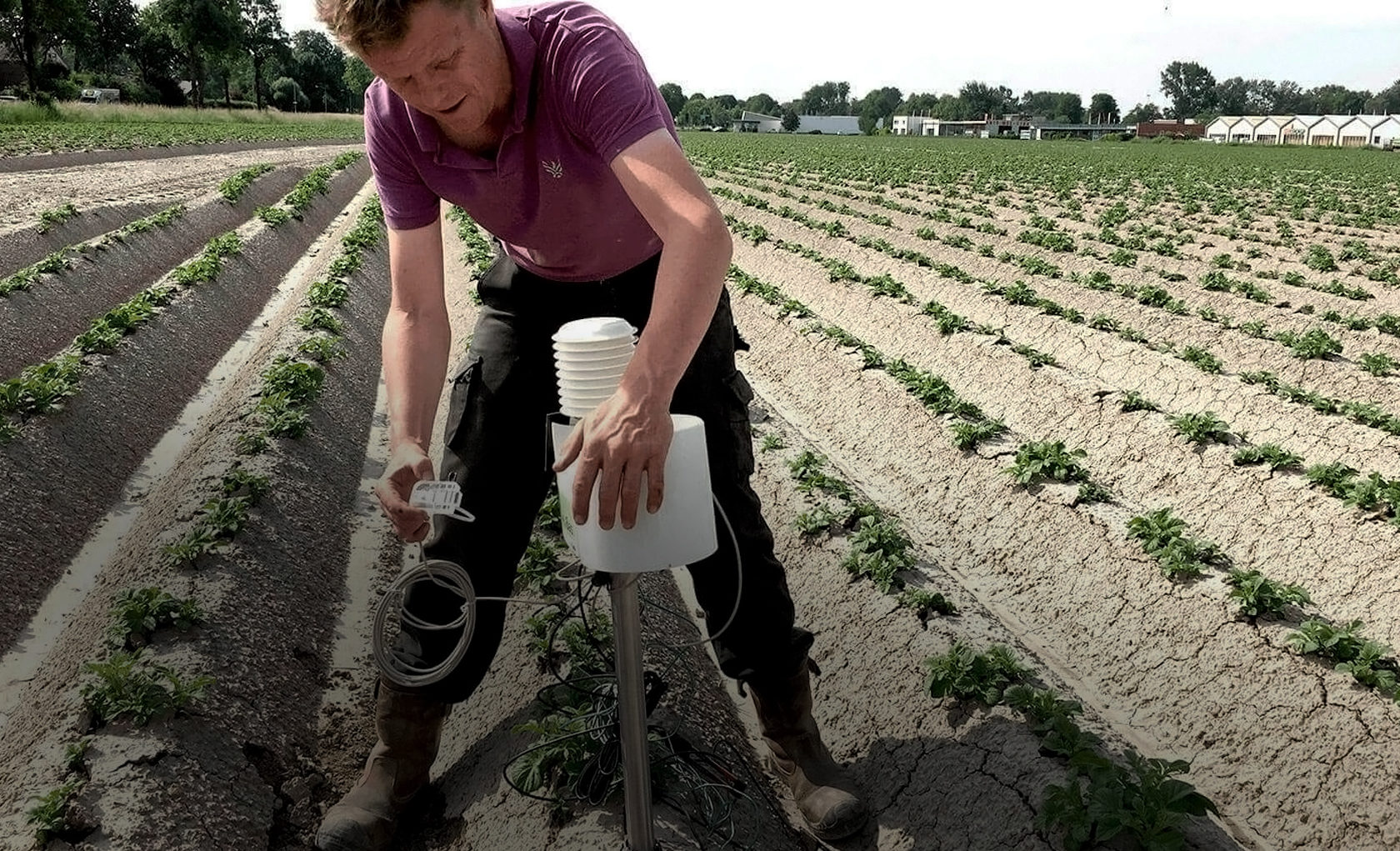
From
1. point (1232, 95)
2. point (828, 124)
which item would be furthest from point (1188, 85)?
point (828, 124)

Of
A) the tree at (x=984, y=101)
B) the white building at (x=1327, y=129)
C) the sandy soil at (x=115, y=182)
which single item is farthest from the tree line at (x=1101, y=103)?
the sandy soil at (x=115, y=182)

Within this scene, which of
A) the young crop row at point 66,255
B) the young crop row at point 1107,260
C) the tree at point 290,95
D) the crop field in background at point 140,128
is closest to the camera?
the young crop row at point 1107,260

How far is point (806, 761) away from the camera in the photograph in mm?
3141

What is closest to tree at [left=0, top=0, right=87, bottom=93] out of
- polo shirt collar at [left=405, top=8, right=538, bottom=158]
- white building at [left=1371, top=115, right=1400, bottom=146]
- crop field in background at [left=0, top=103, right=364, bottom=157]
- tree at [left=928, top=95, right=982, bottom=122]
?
crop field in background at [left=0, top=103, right=364, bottom=157]

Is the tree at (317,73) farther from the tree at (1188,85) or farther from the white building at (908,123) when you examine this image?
the tree at (1188,85)

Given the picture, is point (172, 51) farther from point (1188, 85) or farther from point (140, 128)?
point (1188, 85)

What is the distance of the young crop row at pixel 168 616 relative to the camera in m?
3.06

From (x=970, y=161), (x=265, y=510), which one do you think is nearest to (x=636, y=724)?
(x=265, y=510)

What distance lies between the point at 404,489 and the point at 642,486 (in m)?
0.62

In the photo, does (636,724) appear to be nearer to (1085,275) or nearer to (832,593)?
(832,593)

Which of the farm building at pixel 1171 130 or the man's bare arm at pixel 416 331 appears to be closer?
the man's bare arm at pixel 416 331

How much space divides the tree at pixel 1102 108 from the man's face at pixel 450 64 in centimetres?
16167

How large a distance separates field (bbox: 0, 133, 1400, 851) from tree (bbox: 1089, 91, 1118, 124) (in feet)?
502

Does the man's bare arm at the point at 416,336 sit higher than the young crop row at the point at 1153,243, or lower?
higher
